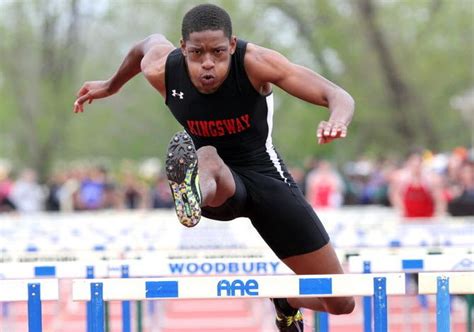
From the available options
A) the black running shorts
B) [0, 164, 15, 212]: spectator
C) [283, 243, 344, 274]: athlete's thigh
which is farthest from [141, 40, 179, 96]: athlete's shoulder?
[0, 164, 15, 212]: spectator

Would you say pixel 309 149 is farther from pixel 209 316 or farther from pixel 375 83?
pixel 209 316

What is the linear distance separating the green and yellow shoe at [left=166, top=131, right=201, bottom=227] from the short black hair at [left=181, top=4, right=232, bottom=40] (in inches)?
24.3

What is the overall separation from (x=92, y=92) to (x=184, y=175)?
152cm

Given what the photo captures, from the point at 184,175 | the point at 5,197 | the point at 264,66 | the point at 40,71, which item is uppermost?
the point at 40,71

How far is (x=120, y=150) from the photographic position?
44.4 metres

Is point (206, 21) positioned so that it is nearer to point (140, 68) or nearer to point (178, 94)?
point (178, 94)

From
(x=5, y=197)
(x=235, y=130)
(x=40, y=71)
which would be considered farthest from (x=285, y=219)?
(x=40, y=71)

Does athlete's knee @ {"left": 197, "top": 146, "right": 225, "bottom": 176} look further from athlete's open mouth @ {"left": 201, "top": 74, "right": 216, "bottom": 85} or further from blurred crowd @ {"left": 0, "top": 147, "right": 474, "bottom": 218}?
blurred crowd @ {"left": 0, "top": 147, "right": 474, "bottom": 218}

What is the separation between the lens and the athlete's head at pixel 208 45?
6031 millimetres

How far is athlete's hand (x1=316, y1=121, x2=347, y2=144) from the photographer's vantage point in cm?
549

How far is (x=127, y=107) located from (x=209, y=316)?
2688 cm

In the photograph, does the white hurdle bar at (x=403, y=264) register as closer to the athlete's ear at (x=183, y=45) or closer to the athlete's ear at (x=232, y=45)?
the athlete's ear at (x=232, y=45)

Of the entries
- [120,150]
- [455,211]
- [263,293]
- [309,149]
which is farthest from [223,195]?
[120,150]

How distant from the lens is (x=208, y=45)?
6.03 metres
